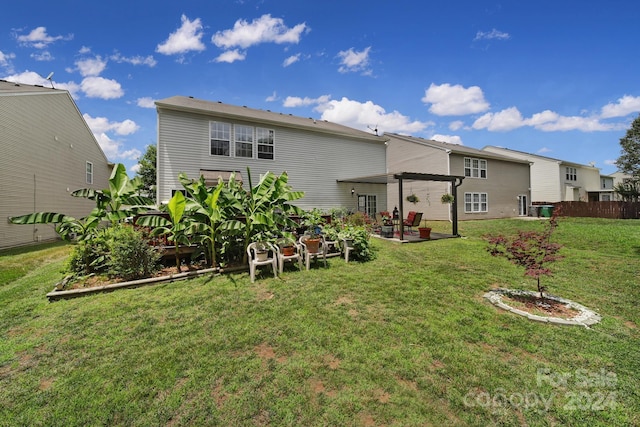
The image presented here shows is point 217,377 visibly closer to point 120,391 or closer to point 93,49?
point 120,391

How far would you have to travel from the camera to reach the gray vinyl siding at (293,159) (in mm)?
12164

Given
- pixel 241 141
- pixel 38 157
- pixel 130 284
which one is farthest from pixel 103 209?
pixel 38 157

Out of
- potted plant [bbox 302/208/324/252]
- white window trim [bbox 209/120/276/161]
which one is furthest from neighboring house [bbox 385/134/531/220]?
potted plant [bbox 302/208/324/252]

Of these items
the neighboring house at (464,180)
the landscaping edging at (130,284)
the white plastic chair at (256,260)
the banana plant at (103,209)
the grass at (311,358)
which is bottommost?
the grass at (311,358)

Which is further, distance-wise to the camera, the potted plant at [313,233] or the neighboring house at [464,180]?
the neighboring house at [464,180]

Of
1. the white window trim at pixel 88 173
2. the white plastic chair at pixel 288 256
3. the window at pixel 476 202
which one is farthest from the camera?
the window at pixel 476 202

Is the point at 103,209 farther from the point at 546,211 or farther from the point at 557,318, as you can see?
the point at 546,211

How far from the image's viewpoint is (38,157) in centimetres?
1330

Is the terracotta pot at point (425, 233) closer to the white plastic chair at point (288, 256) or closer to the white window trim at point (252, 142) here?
the white plastic chair at point (288, 256)

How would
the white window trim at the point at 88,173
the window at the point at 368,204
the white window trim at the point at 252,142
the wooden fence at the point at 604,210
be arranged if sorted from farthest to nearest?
the wooden fence at the point at 604,210
the white window trim at the point at 88,173
the window at the point at 368,204
the white window trim at the point at 252,142

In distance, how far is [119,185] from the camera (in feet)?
22.4

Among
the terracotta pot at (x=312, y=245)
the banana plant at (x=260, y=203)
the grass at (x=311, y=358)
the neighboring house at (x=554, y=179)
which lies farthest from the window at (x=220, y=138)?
the neighboring house at (x=554, y=179)

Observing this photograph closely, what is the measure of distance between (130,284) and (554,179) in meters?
39.1

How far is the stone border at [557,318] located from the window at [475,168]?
18500mm
